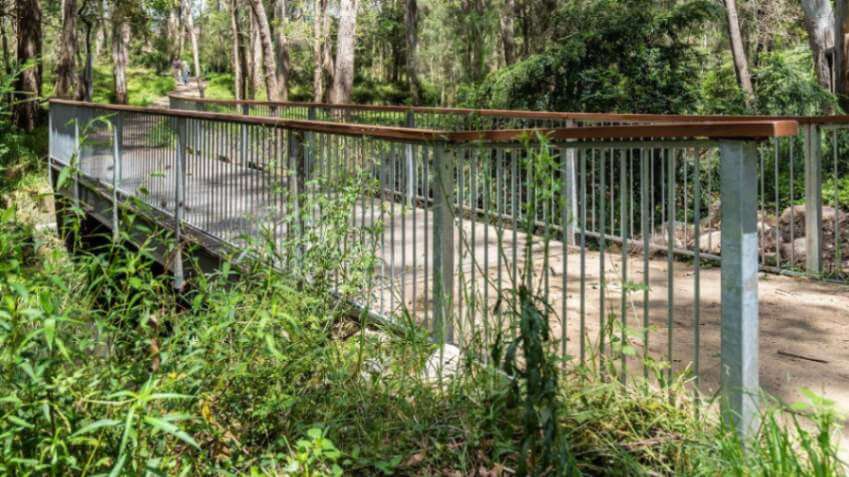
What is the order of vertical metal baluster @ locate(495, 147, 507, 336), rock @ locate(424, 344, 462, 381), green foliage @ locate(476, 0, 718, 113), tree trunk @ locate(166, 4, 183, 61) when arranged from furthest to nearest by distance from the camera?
tree trunk @ locate(166, 4, 183, 61)
green foliage @ locate(476, 0, 718, 113)
rock @ locate(424, 344, 462, 381)
vertical metal baluster @ locate(495, 147, 507, 336)

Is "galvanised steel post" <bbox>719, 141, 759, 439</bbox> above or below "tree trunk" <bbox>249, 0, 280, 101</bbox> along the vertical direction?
below

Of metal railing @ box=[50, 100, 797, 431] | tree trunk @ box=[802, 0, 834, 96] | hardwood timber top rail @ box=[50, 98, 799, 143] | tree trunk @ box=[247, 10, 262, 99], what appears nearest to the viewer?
hardwood timber top rail @ box=[50, 98, 799, 143]

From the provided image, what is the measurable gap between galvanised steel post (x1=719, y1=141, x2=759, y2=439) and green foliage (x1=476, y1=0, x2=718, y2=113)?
9533 mm

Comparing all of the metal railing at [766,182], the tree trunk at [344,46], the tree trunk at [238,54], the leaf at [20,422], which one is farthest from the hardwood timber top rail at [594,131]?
the tree trunk at [238,54]

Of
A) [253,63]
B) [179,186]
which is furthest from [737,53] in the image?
[253,63]

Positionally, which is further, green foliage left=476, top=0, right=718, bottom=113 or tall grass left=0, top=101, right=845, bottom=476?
green foliage left=476, top=0, right=718, bottom=113

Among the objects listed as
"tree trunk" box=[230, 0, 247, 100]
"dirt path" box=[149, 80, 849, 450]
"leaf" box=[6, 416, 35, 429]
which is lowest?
"dirt path" box=[149, 80, 849, 450]

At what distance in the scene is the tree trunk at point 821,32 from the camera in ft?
43.6

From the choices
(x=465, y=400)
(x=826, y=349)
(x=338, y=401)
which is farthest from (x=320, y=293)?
(x=826, y=349)

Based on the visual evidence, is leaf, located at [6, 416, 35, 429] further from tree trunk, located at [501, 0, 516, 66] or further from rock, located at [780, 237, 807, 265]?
tree trunk, located at [501, 0, 516, 66]

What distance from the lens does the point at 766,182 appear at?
11.7m

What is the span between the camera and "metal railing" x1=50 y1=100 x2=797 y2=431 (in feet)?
9.84

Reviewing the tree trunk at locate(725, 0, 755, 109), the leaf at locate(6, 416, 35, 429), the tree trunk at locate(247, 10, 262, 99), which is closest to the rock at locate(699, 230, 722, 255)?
the leaf at locate(6, 416, 35, 429)

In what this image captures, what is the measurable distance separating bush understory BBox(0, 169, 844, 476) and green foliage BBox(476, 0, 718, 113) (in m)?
9.23
